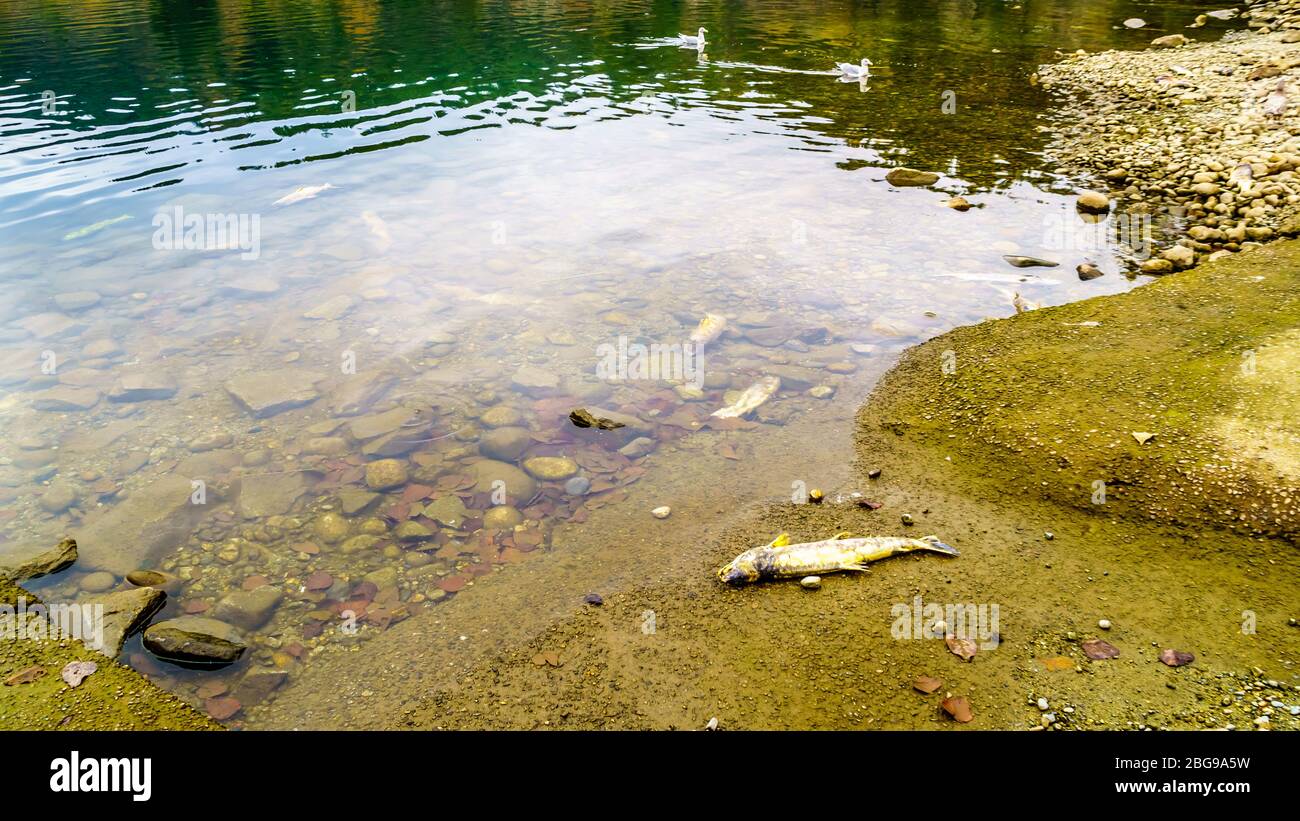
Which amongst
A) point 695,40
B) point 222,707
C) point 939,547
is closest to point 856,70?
point 695,40

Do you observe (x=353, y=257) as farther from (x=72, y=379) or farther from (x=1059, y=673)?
(x=1059, y=673)

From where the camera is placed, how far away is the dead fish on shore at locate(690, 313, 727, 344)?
1189 centimetres

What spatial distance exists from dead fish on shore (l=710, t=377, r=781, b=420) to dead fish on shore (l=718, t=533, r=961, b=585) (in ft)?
10.1

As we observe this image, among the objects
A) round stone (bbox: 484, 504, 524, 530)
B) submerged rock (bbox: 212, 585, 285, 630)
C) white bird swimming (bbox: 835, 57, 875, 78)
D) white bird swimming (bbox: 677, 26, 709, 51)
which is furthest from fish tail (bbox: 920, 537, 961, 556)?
white bird swimming (bbox: 677, 26, 709, 51)

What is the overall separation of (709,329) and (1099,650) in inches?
301

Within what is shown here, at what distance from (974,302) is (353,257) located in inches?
506

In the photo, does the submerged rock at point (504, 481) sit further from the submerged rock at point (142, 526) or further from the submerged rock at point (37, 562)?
the submerged rock at point (37, 562)

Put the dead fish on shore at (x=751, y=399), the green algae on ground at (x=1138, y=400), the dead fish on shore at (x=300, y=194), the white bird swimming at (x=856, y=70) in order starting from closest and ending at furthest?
the green algae on ground at (x=1138, y=400) → the dead fish on shore at (x=751, y=399) → the dead fish on shore at (x=300, y=194) → the white bird swimming at (x=856, y=70)

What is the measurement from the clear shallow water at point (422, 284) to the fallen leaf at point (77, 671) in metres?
0.51

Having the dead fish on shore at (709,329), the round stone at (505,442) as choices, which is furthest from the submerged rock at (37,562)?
the dead fish on shore at (709,329)

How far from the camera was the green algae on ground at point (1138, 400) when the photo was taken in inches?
283

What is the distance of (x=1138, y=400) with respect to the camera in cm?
834

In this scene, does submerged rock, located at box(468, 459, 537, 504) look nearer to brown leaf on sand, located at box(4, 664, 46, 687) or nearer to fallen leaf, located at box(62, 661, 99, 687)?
fallen leaf, located at box(62, 661, 99, 687)
